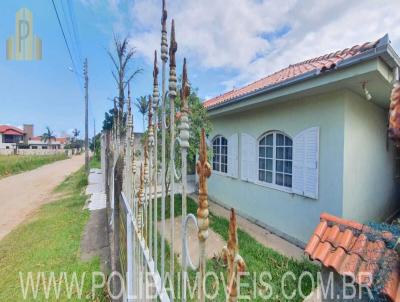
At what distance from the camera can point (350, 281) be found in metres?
2.15

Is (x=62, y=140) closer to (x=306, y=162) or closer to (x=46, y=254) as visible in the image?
(x=46, y=254)

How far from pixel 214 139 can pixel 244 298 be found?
5960mm

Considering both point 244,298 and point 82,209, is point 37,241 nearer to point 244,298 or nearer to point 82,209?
point 82,209

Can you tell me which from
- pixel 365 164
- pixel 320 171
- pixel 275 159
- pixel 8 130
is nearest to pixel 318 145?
pixel 320 171

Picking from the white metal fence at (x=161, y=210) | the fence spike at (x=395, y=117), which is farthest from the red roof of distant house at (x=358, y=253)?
the fence spike at (x=395, y=117)

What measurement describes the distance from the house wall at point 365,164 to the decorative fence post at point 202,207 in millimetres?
4251

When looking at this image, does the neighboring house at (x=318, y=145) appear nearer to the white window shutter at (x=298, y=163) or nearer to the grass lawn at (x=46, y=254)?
the white window shutter at (x=298, y=163)

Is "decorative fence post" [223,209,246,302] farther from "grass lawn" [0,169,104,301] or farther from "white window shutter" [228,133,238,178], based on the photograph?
"white window shutter" [228,133,238,178]

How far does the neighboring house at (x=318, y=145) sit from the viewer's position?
3.66 meters

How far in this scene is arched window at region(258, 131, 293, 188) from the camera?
A: 509 cm

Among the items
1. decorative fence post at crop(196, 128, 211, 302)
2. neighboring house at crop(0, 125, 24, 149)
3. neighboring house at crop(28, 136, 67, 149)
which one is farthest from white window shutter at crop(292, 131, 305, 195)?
neighboring house at crop(28, 136, 67, 149)

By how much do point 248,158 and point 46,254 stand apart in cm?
512

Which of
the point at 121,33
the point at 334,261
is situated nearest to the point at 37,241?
the point at 334,261

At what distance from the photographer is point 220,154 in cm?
786
